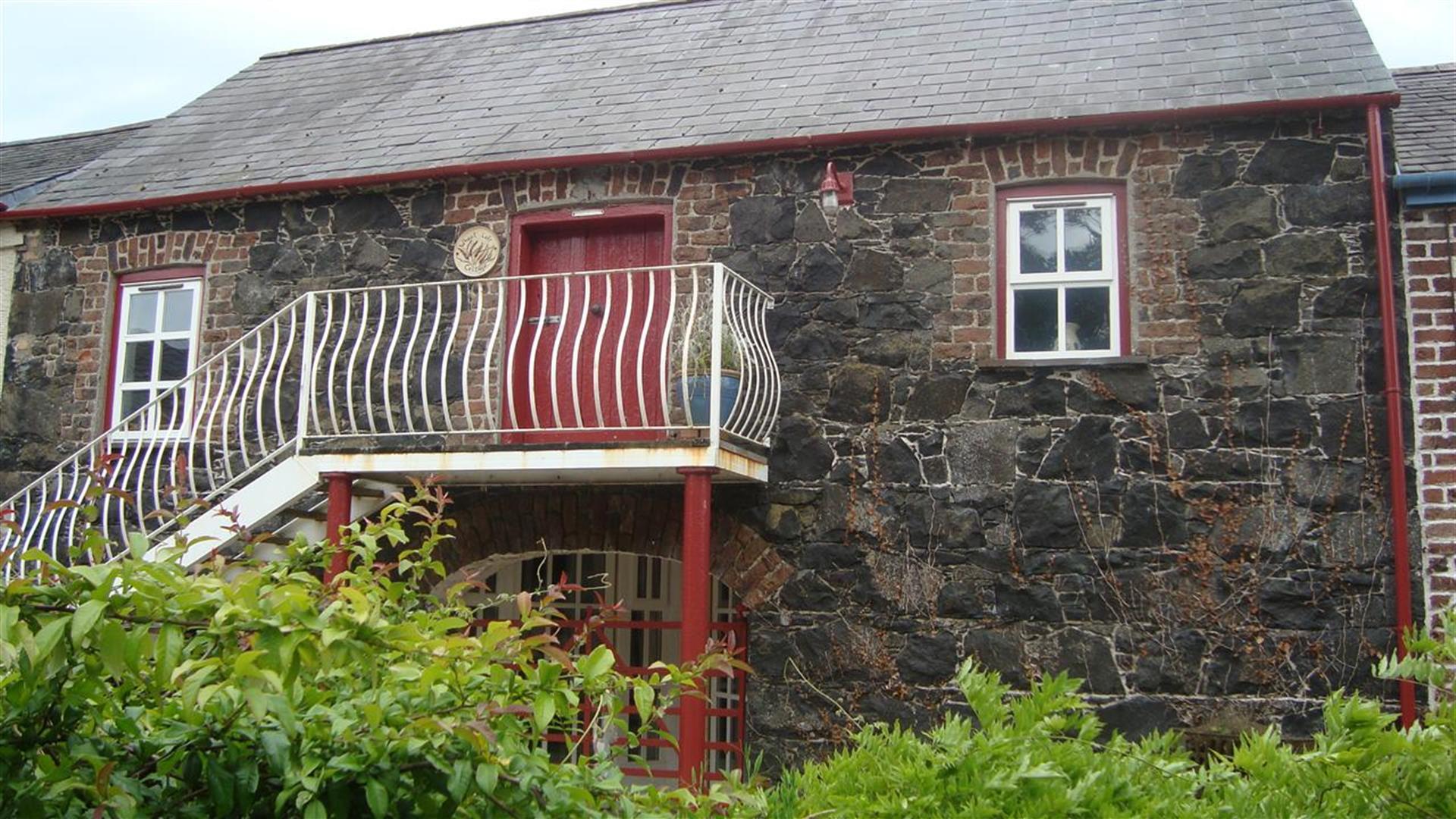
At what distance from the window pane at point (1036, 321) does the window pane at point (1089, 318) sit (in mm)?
89

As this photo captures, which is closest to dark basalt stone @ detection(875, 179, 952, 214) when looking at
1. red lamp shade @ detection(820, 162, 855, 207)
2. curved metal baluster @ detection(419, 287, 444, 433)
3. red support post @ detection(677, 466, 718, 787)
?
red lamp shade @ detection(820, 162, 855, 207)

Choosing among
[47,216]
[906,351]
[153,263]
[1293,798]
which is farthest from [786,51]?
[1293,798]

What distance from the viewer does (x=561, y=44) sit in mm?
10977

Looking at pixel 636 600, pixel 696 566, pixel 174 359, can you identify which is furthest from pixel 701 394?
pixel 174 359

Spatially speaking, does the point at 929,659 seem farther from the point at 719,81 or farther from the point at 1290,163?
the point at 719,81

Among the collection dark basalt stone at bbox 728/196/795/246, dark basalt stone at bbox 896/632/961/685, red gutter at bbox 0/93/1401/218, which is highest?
red gutter at bbox 0/93/1401/218

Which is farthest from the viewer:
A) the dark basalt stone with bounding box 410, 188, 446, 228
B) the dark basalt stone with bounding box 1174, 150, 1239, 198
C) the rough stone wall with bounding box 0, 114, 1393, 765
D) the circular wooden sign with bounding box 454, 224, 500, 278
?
the dark basalt stone with bounding box 410, 188, 446, 228

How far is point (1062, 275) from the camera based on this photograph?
793cm

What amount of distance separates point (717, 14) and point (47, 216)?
5197 millimetres

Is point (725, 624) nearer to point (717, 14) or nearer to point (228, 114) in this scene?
point (717, 14)

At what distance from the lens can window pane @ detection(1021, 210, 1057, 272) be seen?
801cm

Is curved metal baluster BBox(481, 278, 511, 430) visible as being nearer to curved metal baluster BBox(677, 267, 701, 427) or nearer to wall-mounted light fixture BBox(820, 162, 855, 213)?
curved metal baluster BBox(677, 267, 701, 427)

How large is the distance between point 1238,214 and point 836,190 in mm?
2267

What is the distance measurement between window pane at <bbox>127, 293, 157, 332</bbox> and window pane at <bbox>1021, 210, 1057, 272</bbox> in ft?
19.9
